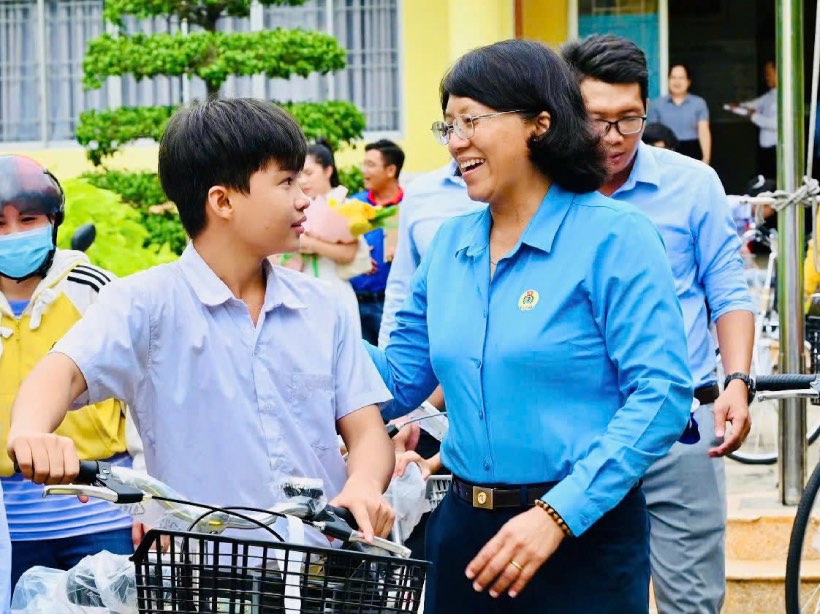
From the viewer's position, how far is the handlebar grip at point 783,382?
5.02 m

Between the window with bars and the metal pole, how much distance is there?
11.1 metres

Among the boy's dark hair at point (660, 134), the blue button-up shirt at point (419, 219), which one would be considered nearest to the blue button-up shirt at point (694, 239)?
the blue button-up shirt at point (419, 219)

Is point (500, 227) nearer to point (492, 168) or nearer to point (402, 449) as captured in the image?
point (492, 168)

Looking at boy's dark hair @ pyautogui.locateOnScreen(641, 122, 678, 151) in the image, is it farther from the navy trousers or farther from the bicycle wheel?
the navy trousers

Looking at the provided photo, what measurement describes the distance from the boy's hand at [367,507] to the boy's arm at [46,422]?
0.56 metres

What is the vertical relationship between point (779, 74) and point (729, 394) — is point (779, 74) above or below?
above

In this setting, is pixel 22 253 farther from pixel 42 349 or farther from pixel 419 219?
pixel 419 219

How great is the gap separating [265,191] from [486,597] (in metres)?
1.04

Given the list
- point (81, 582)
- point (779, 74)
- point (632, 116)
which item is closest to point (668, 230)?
point (632, 116)

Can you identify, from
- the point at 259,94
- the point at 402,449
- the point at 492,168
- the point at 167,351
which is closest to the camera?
the point at 167,351

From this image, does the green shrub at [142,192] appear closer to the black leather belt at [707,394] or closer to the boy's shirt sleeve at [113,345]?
the black leather belt at [707,394]

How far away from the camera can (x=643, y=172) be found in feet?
15.9

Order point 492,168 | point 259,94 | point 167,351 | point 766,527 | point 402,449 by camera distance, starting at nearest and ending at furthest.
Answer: point 167,351 → point 492,168 → point 402,449 → point 766,527 → point 259,94

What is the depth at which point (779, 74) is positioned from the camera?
7.33 metres
